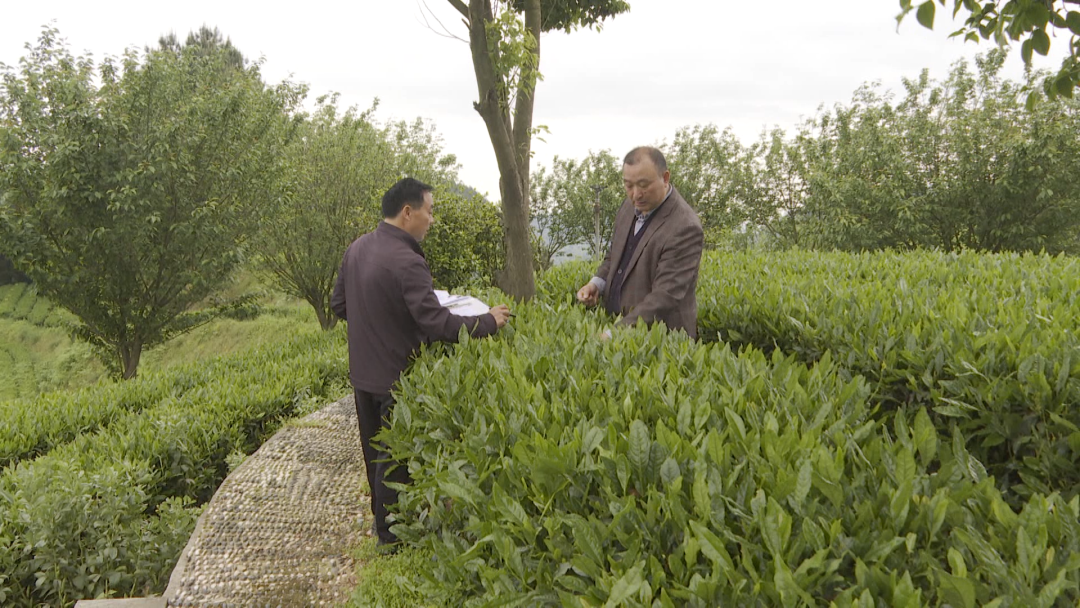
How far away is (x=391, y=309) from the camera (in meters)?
3.54

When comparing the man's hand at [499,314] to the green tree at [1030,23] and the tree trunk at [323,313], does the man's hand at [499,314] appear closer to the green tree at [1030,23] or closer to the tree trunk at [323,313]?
the green tree at [1030,23]

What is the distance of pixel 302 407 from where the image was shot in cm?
684

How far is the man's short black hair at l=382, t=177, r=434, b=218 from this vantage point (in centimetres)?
361

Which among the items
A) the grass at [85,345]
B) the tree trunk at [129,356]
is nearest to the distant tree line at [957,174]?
the tree trunk at [129,356]

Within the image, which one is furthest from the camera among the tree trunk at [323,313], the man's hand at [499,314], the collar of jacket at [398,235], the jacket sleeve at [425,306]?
the tree trunk at [323,313]

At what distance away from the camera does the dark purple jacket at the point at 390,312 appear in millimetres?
3426

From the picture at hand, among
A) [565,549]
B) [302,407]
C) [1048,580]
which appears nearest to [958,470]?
[1048,580]

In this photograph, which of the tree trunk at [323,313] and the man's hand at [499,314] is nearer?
the man's hand at [499,314]

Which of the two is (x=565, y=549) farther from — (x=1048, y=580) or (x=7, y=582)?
(x=7, y=582)

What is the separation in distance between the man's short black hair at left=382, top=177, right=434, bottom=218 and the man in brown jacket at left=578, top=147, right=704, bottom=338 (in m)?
1.34

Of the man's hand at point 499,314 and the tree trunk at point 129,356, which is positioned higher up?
the man's hand at point 499,314

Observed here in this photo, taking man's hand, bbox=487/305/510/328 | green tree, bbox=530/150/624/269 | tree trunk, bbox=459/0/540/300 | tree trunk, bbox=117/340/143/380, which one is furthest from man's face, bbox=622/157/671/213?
green tree, bbox=530/150/624/269

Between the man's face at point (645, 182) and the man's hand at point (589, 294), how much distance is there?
2.75ft

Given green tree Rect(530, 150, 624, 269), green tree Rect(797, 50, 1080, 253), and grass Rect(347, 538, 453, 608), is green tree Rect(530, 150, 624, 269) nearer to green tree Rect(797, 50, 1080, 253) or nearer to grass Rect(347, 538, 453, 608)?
green tree Rect(797, 50, 1080, 253)
